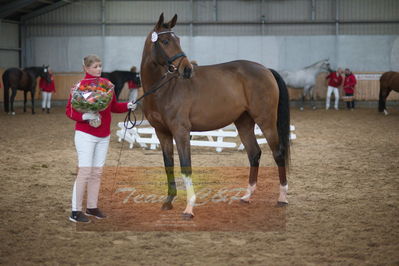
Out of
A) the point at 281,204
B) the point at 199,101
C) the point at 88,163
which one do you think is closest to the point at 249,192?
the point at 281,204

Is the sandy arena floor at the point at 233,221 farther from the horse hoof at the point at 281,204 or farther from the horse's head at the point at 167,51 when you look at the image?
the horse's head at the point at 167,51

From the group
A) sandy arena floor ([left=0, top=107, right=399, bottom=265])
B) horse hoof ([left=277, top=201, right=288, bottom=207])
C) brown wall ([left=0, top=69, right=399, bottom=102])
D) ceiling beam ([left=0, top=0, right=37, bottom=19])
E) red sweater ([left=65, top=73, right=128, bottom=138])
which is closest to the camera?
sandy arena floor ([left=0, top=107, right=399, bottom=265])

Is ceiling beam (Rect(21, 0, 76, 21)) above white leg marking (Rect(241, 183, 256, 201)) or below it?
above

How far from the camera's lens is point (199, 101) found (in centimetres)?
485

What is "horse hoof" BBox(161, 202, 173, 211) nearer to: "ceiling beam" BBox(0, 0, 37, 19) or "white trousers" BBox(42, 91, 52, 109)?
"white trousers" BBox(42, 91, 52, 109)

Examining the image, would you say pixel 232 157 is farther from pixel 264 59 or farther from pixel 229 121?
pixel 264 59

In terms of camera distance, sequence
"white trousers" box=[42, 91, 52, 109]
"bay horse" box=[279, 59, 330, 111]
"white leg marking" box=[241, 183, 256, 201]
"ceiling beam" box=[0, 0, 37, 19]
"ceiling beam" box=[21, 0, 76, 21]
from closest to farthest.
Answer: "white leg marking" box=[241, 183, 256, 201] → "white trousers" box=[42, 91, 52, 109] → "bay horse" box=[279, 59, 330, 111] → "ceiling beam" box=[0, 0, 37, 19] → "ceiling beam" box=[21, 0, 76, 21]

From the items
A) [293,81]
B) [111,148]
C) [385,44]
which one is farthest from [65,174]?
[385,44]

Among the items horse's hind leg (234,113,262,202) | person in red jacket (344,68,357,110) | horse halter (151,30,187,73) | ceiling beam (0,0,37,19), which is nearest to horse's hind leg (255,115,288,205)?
horse's hind leg (234,113,262,202)

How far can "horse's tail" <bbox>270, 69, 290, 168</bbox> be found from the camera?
543cm

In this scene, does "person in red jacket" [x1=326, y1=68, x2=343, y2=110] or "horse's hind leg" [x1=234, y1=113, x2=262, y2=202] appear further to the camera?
"person in red jacket" [x1=326, y1=68, x2=343, y2=110]

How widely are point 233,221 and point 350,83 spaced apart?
1721 cm

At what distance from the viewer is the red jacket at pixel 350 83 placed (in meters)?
20.2

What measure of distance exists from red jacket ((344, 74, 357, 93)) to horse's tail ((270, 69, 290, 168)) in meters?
15.7
